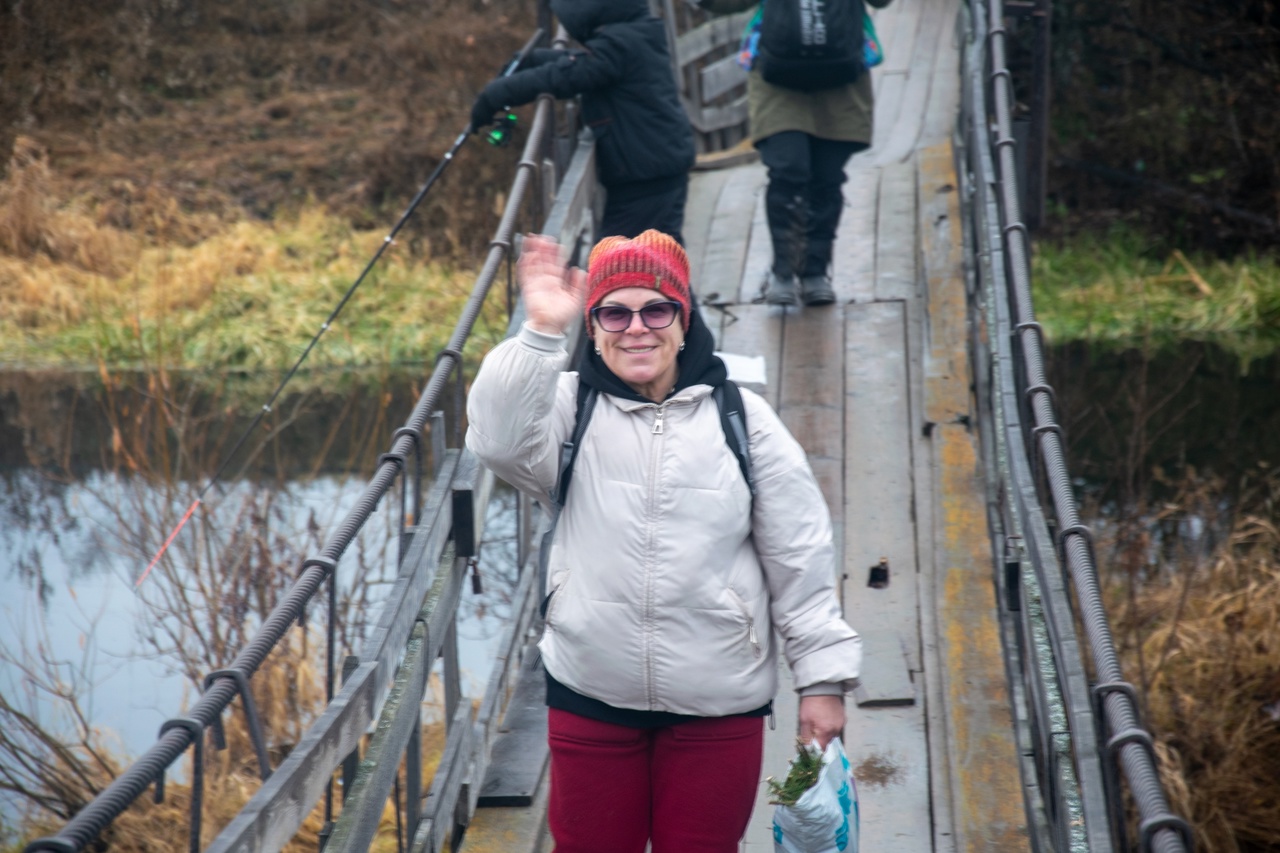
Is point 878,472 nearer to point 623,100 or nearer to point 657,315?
point 623,100

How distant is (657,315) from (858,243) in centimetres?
417

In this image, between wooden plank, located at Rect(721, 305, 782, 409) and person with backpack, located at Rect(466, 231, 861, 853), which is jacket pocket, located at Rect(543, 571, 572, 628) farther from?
wooden plank, located at Rect(721, 305, 782, 409)

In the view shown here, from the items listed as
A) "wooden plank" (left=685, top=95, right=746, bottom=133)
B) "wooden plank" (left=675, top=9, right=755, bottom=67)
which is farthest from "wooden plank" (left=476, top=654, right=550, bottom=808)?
"wooden plank" (left=675, top=9, right=755, bottom=67)

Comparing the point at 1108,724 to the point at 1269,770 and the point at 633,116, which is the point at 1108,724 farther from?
the point at 1269,770

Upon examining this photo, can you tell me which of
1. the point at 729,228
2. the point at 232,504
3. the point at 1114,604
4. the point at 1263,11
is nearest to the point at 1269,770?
the point at 1114,604

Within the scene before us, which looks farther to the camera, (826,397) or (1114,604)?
(1114,604)

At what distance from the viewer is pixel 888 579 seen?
4246 mm

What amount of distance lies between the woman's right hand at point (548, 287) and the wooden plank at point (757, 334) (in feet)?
9.19

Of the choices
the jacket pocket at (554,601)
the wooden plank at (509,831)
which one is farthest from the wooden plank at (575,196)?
the jacket pocket at (554,601)

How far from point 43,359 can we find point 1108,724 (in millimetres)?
11692

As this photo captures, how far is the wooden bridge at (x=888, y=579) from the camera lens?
2277 mm

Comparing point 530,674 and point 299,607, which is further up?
point 299,607

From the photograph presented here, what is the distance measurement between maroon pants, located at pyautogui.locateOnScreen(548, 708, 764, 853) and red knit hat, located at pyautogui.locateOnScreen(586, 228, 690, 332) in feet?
2.32

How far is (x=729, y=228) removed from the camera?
6770mm
